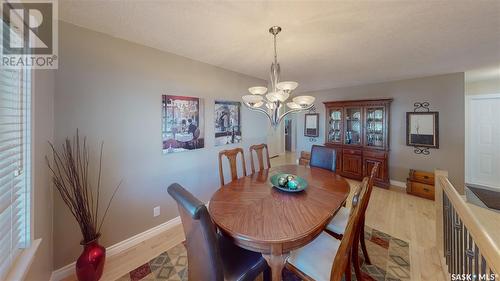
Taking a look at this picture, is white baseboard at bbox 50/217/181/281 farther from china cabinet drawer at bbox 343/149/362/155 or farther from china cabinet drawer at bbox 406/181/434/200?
china cabinet drawer at bbox 406/181/434/200

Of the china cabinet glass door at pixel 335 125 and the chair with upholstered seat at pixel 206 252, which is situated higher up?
the china cabinet glass door at pixel 335 125

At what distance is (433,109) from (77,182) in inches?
222

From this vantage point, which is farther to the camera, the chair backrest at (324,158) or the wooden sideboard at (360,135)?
the wooden sideboard at (360,135)

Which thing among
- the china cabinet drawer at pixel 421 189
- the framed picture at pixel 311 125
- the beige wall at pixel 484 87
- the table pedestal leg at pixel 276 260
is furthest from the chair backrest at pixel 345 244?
the beige wall at pixel 484 87

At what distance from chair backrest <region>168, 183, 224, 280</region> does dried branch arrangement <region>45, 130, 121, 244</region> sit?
43.9 inches

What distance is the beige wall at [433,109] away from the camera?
11.4 feet

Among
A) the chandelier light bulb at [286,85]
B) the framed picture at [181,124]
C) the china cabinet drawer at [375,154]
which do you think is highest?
the chandelier light bulb at [286,85]

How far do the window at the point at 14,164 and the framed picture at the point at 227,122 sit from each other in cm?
209

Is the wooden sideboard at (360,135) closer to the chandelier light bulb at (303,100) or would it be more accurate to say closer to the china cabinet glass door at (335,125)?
the china cabinet glass door at (335,125)

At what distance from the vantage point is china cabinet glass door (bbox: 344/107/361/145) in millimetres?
4457

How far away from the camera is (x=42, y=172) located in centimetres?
144

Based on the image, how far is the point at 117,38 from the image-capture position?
203cm

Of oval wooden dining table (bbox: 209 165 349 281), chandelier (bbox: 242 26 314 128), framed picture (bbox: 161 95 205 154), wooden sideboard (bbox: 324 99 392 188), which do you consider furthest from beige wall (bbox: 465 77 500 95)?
framed picture (bbox: 161 95 205 154)

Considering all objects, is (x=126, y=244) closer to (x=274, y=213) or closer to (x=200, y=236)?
(x=200, y=236)
